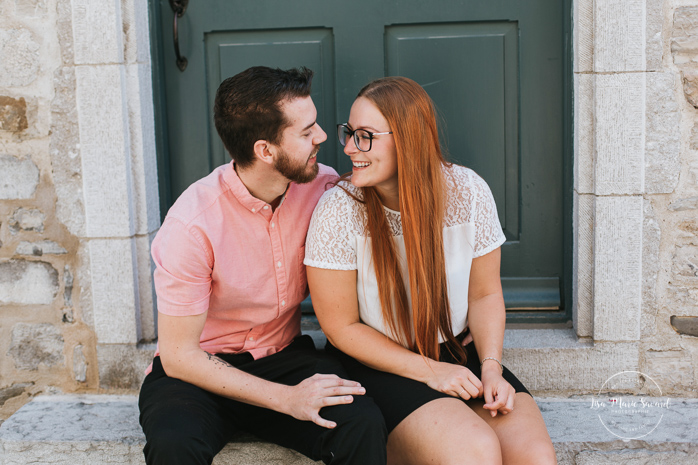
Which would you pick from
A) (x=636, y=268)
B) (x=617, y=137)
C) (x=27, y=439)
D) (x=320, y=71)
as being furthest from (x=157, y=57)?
(x=636, y=268)

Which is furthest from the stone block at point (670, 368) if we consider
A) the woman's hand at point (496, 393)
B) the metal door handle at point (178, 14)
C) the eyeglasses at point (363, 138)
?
the metal door handle at point (178, 14)

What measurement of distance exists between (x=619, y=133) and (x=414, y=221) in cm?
92

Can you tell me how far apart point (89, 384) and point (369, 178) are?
154cm

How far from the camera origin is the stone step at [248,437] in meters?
2.33

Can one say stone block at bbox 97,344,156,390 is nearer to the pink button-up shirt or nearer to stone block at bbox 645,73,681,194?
the pink button-up shirt

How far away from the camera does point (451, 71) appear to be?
2744mm

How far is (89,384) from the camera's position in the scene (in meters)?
2.80

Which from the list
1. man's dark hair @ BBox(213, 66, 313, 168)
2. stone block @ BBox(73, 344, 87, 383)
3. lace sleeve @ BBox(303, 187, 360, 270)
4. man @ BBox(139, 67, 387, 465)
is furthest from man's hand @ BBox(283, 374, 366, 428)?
stone block @ BBox(73, 344, 87, 383)

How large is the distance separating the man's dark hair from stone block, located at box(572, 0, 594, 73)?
41.1 inches

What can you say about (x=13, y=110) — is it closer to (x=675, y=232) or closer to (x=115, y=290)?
(x=115, y=290)

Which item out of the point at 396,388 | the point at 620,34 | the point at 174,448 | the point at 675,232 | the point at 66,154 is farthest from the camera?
the point at 66,154

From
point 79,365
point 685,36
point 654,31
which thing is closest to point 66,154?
point 79,365

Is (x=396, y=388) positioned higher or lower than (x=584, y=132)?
lower

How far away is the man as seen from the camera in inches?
75.9
